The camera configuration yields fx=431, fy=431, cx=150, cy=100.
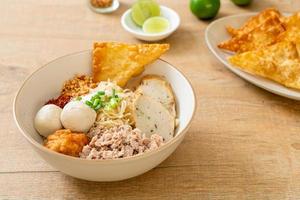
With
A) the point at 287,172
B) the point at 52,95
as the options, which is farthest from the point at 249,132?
the point at 52,95

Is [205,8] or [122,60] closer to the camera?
[122,60]

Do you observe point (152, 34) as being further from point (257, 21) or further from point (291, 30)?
point (291, 30)

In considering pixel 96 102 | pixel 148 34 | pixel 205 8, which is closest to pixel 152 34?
pixel 148 34

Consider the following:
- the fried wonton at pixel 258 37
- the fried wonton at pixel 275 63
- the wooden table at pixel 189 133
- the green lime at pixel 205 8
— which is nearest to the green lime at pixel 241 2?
the green lime at pixel 205 8

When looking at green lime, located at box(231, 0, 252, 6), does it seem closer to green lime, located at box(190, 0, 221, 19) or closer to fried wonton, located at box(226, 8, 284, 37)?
green lime, located at box(190, 0, 221, 19)

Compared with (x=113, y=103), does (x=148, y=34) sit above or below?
below

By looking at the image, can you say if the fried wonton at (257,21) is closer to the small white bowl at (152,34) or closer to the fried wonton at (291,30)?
the fried wonton at (291,30)

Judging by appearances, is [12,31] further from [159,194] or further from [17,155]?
[159,194]
